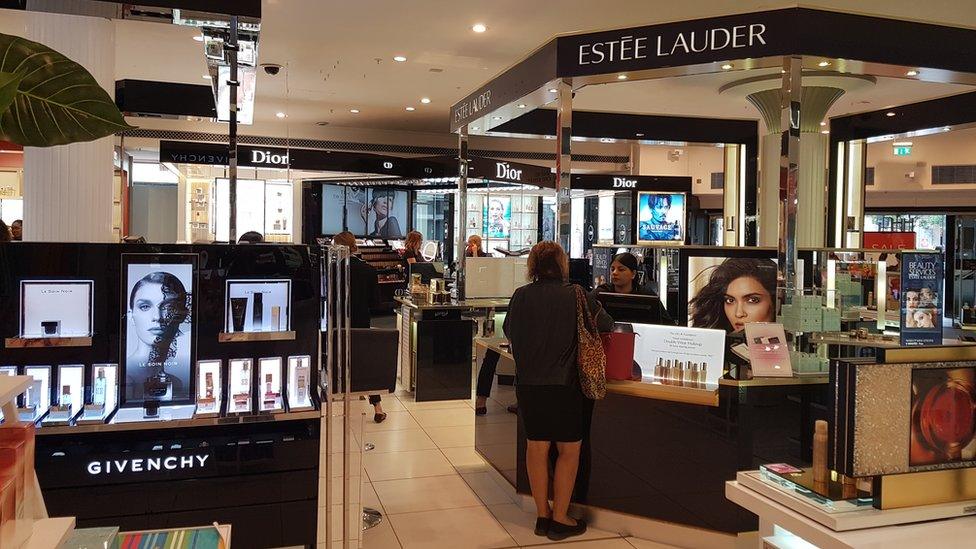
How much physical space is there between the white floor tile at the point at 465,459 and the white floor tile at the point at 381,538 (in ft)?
3.72

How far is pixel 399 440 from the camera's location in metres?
5.87

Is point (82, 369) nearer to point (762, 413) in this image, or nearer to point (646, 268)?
point (762, 413)

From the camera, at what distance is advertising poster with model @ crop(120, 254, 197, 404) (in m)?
2.85

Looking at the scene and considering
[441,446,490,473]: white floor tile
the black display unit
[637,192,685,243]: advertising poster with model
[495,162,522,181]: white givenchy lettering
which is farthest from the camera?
[637,192,685,243]: advertising poster with model

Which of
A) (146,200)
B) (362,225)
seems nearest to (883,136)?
(362,225)

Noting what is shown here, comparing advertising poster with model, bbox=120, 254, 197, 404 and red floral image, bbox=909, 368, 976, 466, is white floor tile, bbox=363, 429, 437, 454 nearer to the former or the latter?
advertising poster with model, bbox=120, 254, 197, 404

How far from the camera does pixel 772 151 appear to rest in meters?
7.92

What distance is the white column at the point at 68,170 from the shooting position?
4156 mm

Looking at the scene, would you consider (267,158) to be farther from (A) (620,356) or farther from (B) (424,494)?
(A) (620,356)

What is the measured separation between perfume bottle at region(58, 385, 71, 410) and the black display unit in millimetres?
34

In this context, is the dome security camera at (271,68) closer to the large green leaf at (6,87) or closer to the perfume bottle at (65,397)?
the perfume bottle at (65,397)

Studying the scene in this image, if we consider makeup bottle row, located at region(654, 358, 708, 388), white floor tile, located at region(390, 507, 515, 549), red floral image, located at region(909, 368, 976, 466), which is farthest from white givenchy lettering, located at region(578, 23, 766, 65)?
white floor tile, located at region(390, 507, 515, 549)

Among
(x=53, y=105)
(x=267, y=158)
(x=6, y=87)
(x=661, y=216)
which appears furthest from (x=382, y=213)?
(x=6, y=87)

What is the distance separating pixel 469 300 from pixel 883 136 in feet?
15.9
